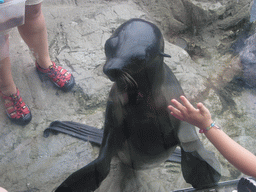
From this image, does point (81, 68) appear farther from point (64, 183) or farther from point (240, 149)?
point (240, 149)

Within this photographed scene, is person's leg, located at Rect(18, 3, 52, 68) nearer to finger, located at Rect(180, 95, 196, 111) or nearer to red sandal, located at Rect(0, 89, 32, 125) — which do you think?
red sandal, located at Rect(0, 89, 32, 125)

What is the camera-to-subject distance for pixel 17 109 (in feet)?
2.89

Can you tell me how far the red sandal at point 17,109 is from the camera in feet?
2.93

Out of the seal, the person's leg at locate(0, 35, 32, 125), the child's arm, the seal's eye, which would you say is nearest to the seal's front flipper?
the seal

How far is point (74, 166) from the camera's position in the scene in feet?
3.39

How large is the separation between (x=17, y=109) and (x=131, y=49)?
564 mm

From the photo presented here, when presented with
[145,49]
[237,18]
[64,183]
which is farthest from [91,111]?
[237,18]

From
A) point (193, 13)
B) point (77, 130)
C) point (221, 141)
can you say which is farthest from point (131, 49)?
point (193, 13)

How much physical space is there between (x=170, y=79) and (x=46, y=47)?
0.56 meters

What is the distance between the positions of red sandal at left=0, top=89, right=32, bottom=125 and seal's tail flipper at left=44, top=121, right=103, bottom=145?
0.42 feet

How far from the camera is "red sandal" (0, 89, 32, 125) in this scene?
0.89m

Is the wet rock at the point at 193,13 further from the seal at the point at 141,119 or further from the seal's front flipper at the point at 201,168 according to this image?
the seal's front flipper at the point at 201,168

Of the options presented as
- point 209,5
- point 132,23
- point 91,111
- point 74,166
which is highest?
point 132,23

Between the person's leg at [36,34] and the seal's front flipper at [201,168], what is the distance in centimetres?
74
